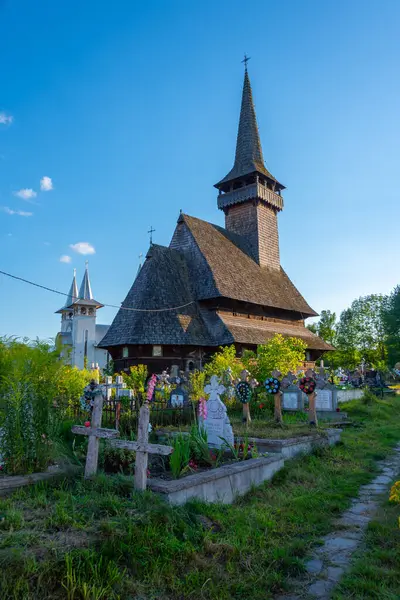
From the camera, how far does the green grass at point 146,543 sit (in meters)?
3.09

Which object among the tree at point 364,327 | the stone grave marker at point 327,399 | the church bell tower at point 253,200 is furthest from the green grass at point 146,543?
the tree at point 364,327

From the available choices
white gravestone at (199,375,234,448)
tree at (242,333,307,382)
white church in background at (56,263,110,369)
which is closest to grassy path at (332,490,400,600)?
white gravestone at (199,375,234,448)

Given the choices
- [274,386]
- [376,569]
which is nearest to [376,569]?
[376,569]

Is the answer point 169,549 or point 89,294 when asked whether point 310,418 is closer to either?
point 169,549

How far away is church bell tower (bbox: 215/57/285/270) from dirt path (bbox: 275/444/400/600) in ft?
81.3

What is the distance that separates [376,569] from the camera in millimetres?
3738

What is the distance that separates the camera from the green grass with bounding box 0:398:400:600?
3.09 meters

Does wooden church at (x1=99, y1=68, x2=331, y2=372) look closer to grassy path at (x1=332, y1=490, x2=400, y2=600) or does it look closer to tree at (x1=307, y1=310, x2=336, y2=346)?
grassy path at (x1=332, y1=490, x2=400, y2=600)

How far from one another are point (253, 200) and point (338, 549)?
2832 centimetres

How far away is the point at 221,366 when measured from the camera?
50.1 feet

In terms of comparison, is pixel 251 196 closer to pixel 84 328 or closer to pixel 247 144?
pixel 247 144

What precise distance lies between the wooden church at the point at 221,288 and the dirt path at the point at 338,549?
14510 millimetres

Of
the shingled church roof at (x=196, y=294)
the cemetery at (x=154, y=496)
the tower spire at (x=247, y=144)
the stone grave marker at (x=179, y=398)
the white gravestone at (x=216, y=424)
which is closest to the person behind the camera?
the cemetery at (x=154, y=496)

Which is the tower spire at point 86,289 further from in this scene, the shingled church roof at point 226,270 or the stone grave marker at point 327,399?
the stone grave marker at point 327,399
